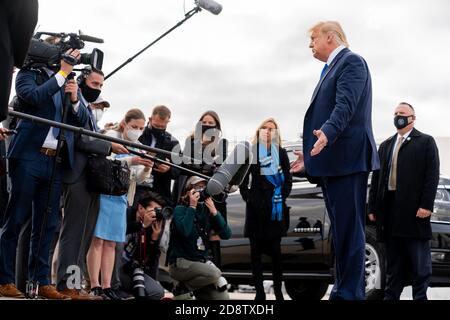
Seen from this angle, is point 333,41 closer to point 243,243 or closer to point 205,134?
point 205,134

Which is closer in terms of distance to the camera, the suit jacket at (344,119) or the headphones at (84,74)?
the suit jacket at (344,119)

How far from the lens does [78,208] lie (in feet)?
20.4

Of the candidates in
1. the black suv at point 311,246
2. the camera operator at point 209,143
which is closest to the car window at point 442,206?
the black suv at point 311,246

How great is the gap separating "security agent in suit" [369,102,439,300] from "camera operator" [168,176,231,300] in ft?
4.96

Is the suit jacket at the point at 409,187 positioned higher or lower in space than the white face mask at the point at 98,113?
lower

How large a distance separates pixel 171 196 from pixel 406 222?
223 centimetres

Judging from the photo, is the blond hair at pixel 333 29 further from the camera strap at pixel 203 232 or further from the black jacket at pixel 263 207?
the black jacket at pixel 263 207

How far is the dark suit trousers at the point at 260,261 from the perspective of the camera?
7.92 metres

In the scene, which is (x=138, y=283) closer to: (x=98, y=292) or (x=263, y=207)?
(x=98, y=292)

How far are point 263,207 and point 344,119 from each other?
2937mm

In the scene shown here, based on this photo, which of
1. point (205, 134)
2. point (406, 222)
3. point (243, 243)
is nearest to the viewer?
point (406, 222)

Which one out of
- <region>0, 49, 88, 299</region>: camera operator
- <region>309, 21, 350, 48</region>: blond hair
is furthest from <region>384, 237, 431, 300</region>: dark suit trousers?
<region>0, 49, 88, 299</region>: camera operator

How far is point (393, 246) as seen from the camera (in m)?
7.34
